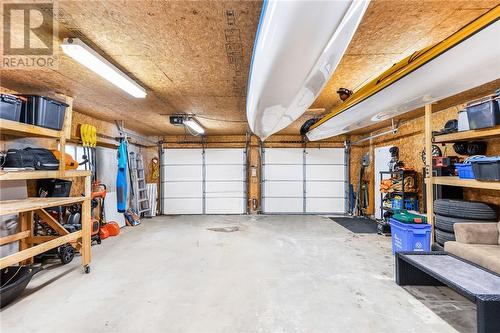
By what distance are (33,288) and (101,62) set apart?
2.72 metres

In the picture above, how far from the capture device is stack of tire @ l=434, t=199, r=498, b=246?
313 centimetres

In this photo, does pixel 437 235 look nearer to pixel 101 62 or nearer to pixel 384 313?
pixel 384 313

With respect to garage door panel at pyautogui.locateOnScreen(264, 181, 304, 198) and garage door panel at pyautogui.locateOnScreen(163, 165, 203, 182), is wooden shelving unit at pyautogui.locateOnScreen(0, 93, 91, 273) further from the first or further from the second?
garage door panel at pyautogui.locateOnScreen(264, 181, 304, 198)

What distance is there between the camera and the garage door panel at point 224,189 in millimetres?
7801

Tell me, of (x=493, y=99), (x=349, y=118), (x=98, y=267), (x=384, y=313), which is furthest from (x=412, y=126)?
(x=98, y=267)

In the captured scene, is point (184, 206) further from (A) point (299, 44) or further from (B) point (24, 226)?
(A) point (299, 44)

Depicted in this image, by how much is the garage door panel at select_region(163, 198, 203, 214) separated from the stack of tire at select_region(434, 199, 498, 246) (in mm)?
6287

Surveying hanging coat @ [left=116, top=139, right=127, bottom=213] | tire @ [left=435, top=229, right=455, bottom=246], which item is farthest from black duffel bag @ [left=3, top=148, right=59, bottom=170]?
tire @ [left=435, top=229, right=455, bottom=246]

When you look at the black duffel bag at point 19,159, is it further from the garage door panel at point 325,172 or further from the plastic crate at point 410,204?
the garage door panel at point 325,172

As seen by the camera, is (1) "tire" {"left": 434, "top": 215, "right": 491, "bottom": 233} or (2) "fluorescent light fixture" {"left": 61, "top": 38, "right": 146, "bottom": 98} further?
(1) "tire" {"left": 434, "top": 215, "right": 491, "bottom": 233}

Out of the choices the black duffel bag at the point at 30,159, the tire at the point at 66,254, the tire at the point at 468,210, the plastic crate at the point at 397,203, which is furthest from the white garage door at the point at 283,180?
the black duffel bag at the point at 30,159

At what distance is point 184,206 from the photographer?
7.76 metres

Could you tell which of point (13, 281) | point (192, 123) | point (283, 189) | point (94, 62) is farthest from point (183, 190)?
point (94, 62)

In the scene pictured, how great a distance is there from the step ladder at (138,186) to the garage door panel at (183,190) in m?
0.72
